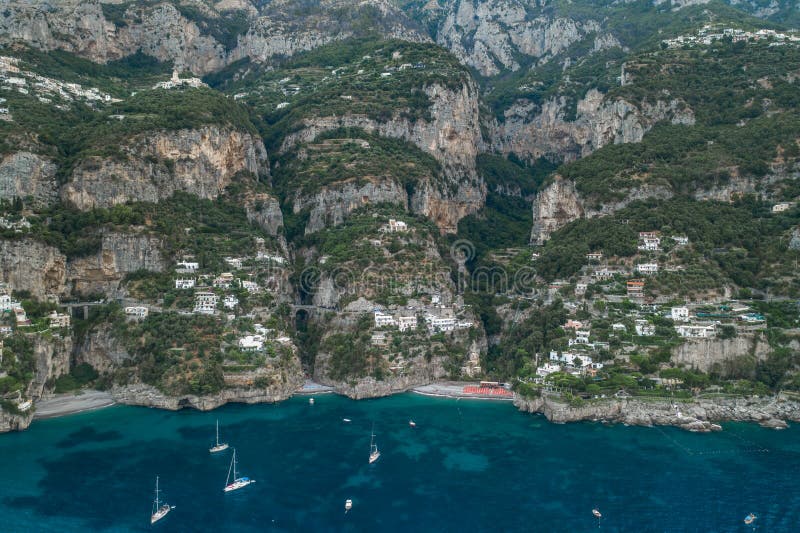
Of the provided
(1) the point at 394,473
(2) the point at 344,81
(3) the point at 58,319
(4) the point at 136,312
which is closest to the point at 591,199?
(2) the point at 344,81

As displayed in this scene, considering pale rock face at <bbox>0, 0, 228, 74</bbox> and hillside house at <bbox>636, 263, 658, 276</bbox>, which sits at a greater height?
pale rock face at <bbox>0, 0, 228, 74</bbox>

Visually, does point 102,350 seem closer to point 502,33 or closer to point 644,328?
point 644,328

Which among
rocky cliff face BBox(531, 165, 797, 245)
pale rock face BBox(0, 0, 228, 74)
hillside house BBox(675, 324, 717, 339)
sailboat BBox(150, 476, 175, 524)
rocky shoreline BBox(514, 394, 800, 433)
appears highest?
pale rock face BBox(0, 0, 228, 74)

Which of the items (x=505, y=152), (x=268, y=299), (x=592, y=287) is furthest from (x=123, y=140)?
(x=505, y=152)

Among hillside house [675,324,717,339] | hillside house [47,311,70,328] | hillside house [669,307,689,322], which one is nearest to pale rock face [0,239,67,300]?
hillside house [47,311,70,328]

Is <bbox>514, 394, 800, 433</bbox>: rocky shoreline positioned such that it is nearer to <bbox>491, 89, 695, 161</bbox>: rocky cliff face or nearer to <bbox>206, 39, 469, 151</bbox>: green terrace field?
<bbox>491, 89, 695, 161</bbox>: rocky cliff face

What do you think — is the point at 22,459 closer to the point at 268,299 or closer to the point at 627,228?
the point at 268,299
